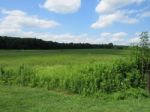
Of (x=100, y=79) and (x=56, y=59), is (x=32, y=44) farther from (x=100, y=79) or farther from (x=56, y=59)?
(x=100, y=79)

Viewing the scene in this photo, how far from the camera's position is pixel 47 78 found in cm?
1546

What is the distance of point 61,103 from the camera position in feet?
37.1

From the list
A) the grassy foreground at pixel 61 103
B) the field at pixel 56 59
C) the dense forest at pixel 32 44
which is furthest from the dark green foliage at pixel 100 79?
the dense forest at pixel 32 44

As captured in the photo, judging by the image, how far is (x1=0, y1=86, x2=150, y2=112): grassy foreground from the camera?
33.8ft

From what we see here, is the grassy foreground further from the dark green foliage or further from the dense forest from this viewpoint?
the dense forest

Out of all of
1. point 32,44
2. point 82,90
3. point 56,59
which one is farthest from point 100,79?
point 32,44

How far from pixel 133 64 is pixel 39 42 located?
2244 inches

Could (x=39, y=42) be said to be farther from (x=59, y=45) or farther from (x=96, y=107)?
(x=96, y=107)

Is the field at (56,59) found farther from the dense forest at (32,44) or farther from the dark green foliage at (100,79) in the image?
the dense forest at (32,44)

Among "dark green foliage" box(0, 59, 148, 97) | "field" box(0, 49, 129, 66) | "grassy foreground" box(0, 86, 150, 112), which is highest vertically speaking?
"dark green foliage" box(0, 59, 148, 97)

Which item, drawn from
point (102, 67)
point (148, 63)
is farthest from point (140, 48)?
point (102, 67)

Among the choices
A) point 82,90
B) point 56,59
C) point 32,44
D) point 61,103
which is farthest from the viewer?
point 32,44

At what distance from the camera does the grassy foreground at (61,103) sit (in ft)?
33.8

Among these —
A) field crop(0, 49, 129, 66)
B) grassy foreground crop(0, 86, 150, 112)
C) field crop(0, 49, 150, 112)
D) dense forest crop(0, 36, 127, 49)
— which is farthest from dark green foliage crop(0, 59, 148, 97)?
dense forest crop(0, 36, 127, 49)
